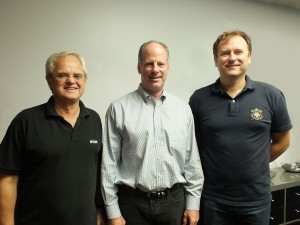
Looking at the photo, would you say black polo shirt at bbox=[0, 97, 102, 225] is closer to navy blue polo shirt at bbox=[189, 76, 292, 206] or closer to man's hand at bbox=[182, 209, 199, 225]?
man's hand at bbox=[182, 209, 199, 225]

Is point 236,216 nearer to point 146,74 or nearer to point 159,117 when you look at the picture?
point 159,117

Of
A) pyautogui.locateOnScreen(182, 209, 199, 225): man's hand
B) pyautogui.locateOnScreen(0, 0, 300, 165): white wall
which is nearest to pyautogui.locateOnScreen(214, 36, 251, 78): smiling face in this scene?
pyautogui.locateOnScreen(182, 209, 199, 225): man's hand

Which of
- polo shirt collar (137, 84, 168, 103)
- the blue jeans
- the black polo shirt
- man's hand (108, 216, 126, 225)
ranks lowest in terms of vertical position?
the blue jeans

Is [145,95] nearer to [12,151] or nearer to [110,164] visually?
[110,164]

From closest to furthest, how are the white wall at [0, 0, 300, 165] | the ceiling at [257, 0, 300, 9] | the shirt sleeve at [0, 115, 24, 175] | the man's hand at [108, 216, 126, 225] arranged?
the shirt sleeve at [0, 115, 24, 175] < the man's hand at [108, 216, 126, 225] < the white wall at [0, 0, 300, 165] < the ceiling at [257, 0, 300, 9]

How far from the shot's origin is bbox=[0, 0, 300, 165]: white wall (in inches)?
83.7

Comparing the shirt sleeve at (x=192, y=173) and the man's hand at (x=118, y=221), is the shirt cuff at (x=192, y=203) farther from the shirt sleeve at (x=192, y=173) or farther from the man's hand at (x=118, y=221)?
the man's hand at (x=118, y=221)

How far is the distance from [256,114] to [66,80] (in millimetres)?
1094

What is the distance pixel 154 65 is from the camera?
1.49 metres

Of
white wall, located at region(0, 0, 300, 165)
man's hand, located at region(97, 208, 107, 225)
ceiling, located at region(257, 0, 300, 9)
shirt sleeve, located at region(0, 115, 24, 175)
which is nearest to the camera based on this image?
shirt sleeve, located at region(0, 115, 24, 175)

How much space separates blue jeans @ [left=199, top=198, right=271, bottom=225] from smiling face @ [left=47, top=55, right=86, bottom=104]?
3.38 feet

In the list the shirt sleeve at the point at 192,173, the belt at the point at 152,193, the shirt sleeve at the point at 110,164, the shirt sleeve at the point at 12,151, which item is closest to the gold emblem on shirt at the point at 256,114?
the shirt sleeve at the point at 192,173

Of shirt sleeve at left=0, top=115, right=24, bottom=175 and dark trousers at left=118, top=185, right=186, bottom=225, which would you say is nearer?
shirt sleeve at left=0, top=115, right=24, bottom=175

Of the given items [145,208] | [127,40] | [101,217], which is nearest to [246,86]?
[145,208]
